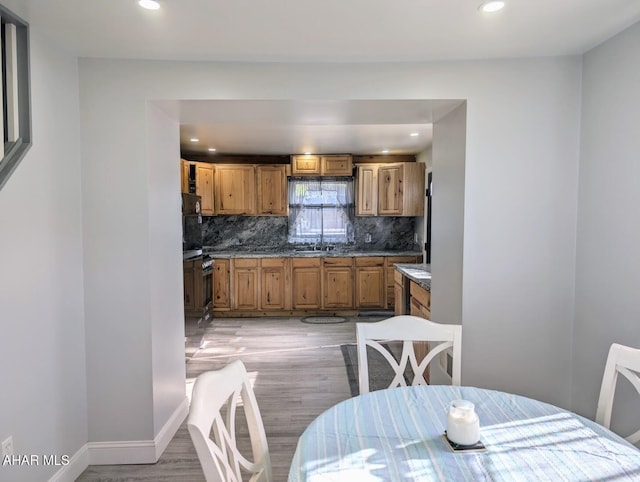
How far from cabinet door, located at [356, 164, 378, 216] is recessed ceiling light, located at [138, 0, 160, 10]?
4.52m

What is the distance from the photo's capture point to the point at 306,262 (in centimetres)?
586

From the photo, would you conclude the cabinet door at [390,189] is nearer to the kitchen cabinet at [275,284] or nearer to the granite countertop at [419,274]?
the kitchen cabinet at [275,284]

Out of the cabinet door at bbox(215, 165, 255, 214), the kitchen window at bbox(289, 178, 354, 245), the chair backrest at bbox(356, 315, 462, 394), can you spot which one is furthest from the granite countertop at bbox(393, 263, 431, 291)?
the cabinet door at bbox(215, 165, 255, 214)

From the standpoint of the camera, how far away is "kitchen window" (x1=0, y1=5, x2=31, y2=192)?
183 centimetres

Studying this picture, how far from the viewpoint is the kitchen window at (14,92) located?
1834 mm

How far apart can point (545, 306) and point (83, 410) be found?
9.04 feet

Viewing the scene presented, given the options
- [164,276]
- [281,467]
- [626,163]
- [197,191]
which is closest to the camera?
[626,163]

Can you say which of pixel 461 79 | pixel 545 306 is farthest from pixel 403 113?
pixel 545 306

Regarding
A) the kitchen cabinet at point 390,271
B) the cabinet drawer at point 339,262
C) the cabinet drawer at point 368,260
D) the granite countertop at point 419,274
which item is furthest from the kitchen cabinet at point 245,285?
the granite countertop at point 419,274

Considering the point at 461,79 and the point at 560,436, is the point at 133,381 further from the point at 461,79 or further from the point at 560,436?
the point at 461,79

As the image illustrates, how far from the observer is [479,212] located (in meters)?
2.41

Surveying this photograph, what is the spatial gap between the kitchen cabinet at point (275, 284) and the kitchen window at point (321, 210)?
30.7 inches

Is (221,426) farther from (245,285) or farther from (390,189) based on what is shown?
(390,189)

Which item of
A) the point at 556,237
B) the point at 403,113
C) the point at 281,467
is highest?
the point at 403,113
